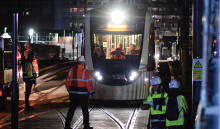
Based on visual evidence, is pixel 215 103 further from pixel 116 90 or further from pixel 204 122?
pixel 116 90

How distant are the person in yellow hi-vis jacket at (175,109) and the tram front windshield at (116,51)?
21.4ft

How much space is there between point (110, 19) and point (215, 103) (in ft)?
31.3

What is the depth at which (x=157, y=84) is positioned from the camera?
5.42 metres

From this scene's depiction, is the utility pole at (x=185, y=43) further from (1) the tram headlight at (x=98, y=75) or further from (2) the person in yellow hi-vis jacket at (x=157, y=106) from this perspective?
(2) the person in yellow hi-vis jacket at (x=157, y=106)

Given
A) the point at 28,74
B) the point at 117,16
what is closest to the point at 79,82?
the point at 28,74

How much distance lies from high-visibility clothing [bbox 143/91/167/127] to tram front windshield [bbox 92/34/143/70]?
620 centimetres

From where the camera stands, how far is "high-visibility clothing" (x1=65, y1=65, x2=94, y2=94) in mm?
7586

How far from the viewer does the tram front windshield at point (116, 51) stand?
38.1ft

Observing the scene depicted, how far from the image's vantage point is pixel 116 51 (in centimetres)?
1166

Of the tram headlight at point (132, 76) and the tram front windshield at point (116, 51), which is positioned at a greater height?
the tram front windshield at point (116, 51)

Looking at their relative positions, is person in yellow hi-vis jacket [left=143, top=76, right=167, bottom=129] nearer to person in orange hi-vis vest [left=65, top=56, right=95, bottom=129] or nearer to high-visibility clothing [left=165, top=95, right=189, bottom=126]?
→ high-visibility clothing [left=165, top=95, right=189, bottom=126]

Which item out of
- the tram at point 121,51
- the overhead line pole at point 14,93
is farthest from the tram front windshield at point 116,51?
the overhead line pole at point 14,93

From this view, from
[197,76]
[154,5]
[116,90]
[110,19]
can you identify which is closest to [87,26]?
[110,19]

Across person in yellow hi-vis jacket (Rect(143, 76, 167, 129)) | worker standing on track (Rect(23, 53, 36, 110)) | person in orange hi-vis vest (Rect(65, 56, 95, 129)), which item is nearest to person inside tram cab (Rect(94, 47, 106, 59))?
Answer: worker standing on track (Rect(23, 53, 36, 110))
